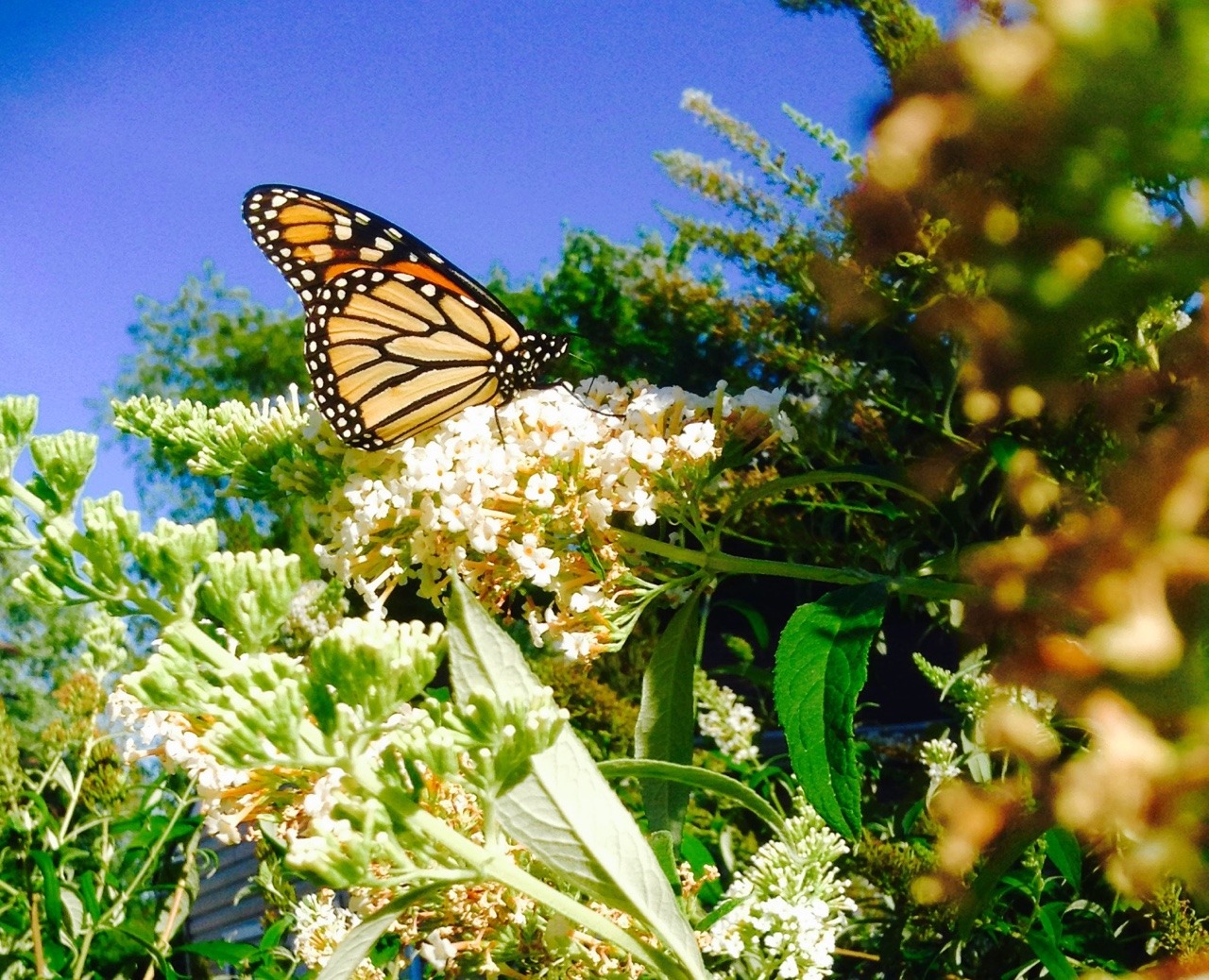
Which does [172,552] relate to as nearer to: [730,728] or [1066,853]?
[1066,853]

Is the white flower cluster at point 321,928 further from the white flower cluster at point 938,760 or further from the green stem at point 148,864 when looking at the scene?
the white flower cluster at point 938,760

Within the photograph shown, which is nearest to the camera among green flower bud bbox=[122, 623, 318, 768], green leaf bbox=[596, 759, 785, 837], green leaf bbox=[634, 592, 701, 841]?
green flower bud bbox=[122, 623, 318, 768]

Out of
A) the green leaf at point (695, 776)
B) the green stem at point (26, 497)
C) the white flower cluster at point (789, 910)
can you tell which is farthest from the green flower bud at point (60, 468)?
the white flower cluster at point (789, 910)

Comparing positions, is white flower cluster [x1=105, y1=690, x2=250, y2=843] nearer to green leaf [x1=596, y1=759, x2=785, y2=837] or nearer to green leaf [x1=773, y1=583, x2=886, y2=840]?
green leaf [x1=596, y1=759, x2=785, y2=837]

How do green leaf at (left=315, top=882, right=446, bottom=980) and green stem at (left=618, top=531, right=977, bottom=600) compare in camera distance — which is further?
green stem at (left=618, top=531, right=977, bottom=600)

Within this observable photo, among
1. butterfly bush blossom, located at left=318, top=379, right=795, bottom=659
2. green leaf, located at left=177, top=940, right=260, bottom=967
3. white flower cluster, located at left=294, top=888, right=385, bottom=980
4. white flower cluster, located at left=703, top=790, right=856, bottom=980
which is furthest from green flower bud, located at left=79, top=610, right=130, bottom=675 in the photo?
white flower cluster, located at left=703, top=790, right=856, bottom=980

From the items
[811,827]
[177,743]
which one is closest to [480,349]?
[811,827]
